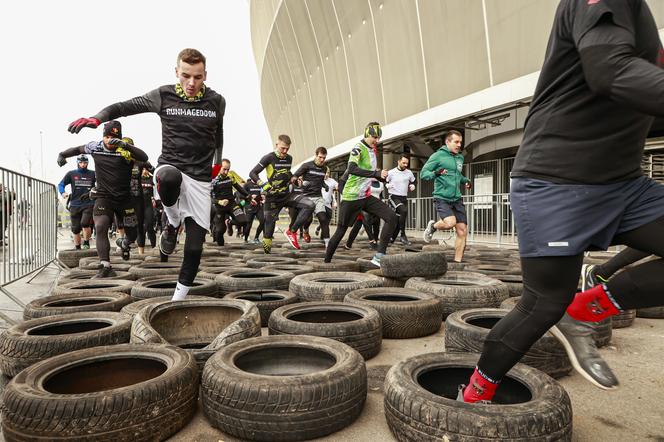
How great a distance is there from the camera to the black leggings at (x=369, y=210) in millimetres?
6426

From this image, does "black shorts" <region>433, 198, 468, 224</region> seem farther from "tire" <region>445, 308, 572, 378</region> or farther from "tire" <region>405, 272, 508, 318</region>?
"tire" <region>445, 308, 572, 378</region>

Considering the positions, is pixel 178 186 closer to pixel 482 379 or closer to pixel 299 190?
pixel 482 379

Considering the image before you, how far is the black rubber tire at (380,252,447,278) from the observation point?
15.5ft

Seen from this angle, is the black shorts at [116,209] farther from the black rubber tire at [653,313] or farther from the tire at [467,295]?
the black rubber tire at [653,313]

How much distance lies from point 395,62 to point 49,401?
65.1 ft

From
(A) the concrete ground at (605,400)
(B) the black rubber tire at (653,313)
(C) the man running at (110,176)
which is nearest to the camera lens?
(A) the concrete ground at (605,400)

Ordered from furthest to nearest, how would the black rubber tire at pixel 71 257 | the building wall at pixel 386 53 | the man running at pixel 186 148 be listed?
1. the building wall at pixel 386 53
2. the black rubber tire at pixel 71 257
3. the man running at pixel 186 148

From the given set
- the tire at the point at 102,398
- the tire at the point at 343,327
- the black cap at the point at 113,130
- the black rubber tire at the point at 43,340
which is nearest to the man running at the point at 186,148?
the black rubber tire at the point at 43,340

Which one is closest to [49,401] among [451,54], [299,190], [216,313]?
[216,313]

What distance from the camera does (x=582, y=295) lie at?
2.00 m

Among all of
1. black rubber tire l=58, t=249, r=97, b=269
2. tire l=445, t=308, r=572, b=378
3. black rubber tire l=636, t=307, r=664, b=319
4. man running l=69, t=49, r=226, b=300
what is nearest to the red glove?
man running l=69, t=49, r=226, b=300

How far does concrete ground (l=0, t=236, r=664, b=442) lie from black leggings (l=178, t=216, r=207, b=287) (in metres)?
1.71

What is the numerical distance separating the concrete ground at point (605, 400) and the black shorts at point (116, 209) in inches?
182

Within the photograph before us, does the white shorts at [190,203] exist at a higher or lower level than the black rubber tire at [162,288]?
higher
